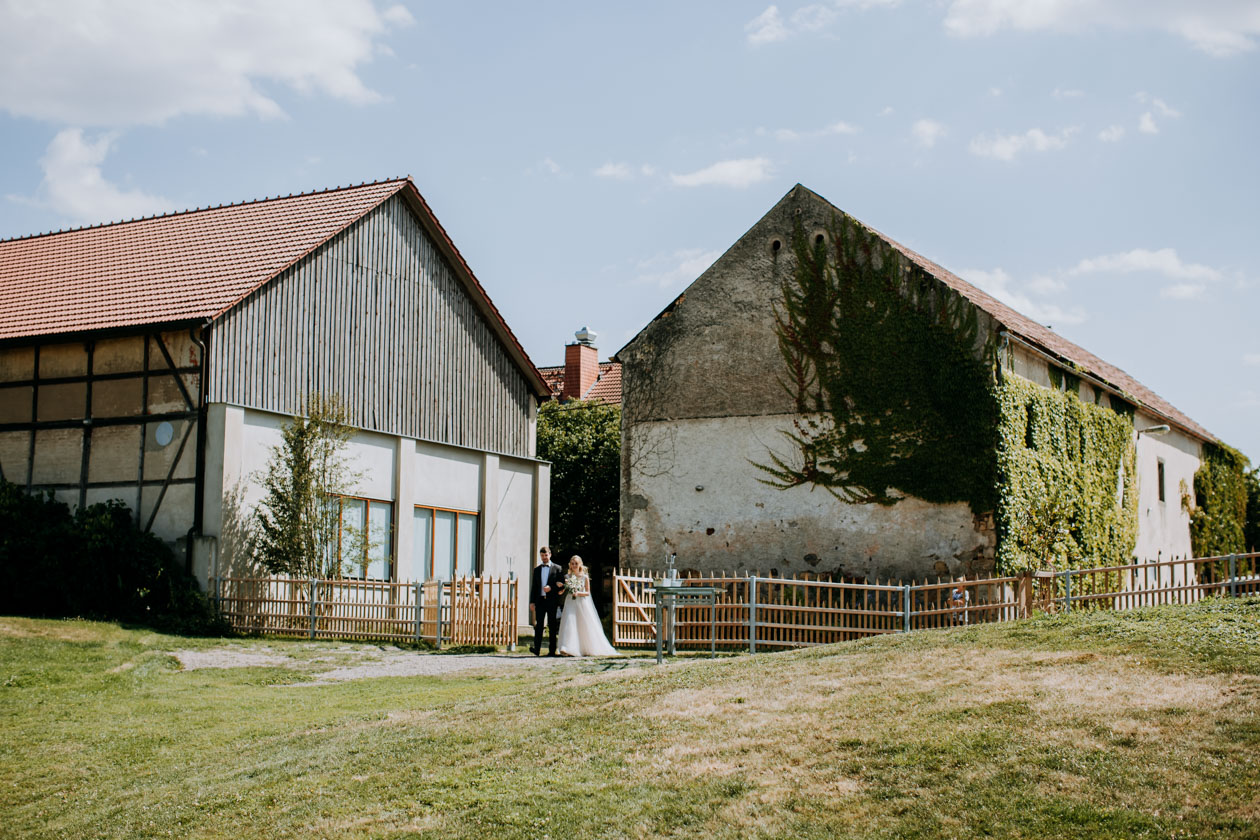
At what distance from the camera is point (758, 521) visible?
86.8 feet

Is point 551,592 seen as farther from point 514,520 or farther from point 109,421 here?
point 514,520

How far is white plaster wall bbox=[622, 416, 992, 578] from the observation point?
974 inches

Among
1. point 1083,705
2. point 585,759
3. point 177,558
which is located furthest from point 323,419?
point 1083,705

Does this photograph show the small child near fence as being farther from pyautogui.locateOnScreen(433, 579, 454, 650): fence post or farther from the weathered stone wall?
pyautogui.locateOnScreen(433, 579, 454, 650): fence post

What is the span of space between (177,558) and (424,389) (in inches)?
283

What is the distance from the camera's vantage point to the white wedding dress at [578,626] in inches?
768

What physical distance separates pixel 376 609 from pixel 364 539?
3.84 m

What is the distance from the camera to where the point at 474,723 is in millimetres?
11844

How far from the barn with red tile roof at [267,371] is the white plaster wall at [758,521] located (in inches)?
165

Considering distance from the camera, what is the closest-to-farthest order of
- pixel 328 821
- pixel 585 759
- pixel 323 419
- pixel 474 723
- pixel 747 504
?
1. pixel 328 821
2. pixel 585 759
3. pixel 474 723
4. pixel 323 419
5. pixel 747 504

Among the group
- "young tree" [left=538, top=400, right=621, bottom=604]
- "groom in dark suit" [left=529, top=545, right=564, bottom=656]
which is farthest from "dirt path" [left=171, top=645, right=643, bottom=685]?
"young tree" [left=538, top=400, right=621, bottom=604]

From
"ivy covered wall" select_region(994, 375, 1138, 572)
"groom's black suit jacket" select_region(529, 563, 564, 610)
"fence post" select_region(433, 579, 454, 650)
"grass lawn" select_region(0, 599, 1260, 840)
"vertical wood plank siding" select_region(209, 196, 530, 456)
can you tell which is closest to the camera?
"grass lawn" select_region(0, 599, 1260, 840)

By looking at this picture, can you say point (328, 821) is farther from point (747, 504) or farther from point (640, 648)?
point (747, 504)

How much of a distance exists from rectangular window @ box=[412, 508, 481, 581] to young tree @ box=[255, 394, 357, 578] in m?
3.27
